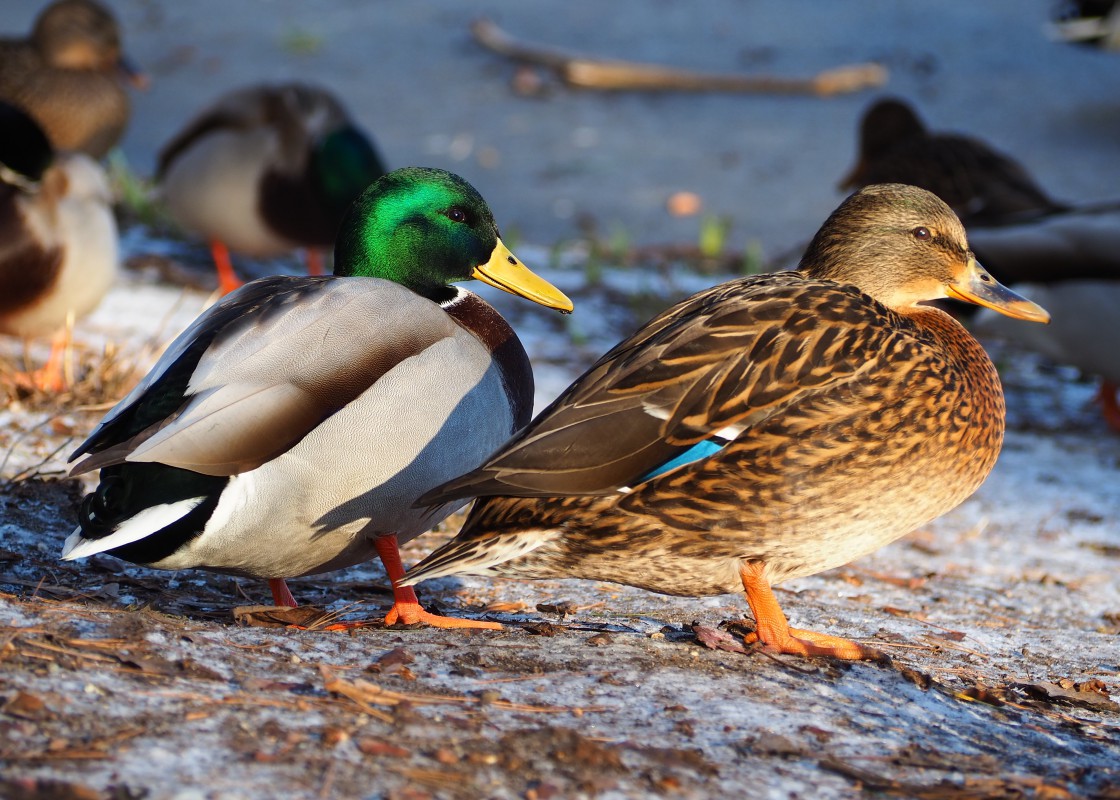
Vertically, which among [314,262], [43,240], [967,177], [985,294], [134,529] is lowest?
[314,262]

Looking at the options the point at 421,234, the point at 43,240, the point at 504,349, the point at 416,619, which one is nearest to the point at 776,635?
the point at 416,619

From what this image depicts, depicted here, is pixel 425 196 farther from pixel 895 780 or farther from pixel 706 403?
pixel 895 780

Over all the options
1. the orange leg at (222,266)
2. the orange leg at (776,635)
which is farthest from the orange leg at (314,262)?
the orange leg at (776,635)

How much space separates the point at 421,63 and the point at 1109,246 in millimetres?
8071

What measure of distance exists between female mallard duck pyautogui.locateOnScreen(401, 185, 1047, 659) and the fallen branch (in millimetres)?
9361

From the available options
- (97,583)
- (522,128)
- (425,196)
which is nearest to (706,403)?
(425,196)

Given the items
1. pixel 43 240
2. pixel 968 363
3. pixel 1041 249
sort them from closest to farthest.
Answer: pixel 968 363 < pixel 43 240 < pixel 1041 249

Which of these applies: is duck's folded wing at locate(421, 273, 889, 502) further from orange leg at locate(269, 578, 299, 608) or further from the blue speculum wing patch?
orange leg at locate(269, 578, 299, 608)

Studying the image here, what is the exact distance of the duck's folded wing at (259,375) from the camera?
2676 millimetres

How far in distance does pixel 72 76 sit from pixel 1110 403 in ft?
18.5

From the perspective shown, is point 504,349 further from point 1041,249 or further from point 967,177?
point 967,177

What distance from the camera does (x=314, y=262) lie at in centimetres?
742

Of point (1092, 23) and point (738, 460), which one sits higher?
point (1092, 23)

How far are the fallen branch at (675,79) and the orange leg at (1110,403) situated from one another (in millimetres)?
6456
